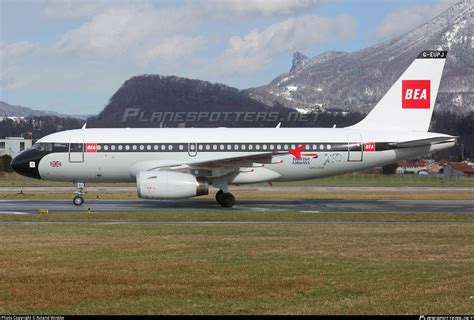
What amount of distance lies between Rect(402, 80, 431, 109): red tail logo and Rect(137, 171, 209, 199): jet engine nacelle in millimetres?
11808

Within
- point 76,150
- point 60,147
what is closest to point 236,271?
point 76,150

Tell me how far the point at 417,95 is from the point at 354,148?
465cm

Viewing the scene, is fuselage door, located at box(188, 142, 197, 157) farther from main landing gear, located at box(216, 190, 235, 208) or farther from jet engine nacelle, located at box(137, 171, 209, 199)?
jet engine nacelle, located at box(137, 171, 209, 199)

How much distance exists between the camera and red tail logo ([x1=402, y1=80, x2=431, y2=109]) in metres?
37.2

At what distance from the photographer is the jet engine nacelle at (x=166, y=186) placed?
3203 cm

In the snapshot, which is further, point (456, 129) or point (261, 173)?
point (456, 129)

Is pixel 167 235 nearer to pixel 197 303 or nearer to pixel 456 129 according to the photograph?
pixel 197 303

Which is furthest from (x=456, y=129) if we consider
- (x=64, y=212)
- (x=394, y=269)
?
(x=394, y=269)

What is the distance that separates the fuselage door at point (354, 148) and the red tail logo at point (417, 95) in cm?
338

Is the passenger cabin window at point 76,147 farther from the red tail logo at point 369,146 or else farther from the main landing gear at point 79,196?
the red tail logo at point 369,146

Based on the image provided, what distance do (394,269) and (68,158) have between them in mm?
23477

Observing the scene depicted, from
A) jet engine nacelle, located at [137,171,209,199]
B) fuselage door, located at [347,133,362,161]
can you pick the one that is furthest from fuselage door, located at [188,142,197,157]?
fuselage door, located at [347,133,362,161]

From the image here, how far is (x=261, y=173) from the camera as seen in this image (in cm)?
3453

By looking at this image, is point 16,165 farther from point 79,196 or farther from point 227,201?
point 227,201
